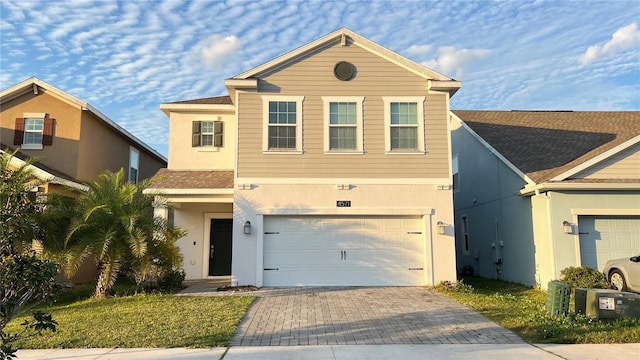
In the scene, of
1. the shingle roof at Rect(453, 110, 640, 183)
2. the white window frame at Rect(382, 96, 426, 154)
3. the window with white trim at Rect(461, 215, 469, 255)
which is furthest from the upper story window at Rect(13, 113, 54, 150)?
the window with white trim at Rect(461, 215, 469, 255)

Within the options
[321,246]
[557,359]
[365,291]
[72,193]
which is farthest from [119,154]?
[557,359]

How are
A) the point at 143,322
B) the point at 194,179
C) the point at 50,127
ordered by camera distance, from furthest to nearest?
the point at 50,127 → the point at 194,179 → the point at 143,322

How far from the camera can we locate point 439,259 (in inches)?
517

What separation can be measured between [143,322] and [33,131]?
1095 cm

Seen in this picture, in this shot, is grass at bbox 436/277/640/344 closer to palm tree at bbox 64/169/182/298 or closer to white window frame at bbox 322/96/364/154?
white window frame at bbox 322/96/364/154

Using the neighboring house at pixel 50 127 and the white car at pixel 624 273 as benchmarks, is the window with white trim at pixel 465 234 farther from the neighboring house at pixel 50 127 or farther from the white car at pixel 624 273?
the neighboring house at pixel 50 127

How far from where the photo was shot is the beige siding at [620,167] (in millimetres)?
12953

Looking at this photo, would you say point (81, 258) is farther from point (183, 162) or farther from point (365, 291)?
point (365, 291)

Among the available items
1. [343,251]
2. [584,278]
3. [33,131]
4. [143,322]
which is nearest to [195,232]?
[343,251]

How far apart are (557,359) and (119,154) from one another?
17.4 metres

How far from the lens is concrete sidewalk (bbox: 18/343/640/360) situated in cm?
662

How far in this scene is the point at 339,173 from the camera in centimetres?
1334

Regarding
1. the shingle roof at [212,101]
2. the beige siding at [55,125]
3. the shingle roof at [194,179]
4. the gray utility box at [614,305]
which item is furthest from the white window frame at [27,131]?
the gray utility box at [614,305]

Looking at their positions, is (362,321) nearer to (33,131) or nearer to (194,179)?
(194,179)
